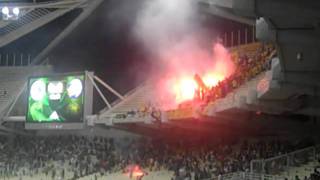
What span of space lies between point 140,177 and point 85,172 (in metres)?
6.52

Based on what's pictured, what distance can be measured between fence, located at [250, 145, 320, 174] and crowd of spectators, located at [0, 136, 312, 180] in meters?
1.36

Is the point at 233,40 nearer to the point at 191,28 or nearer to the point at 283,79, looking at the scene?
the point at 191,28

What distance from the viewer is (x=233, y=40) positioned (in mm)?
46312

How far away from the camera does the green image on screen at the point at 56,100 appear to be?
1757 inches

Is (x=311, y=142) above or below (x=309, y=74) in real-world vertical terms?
below

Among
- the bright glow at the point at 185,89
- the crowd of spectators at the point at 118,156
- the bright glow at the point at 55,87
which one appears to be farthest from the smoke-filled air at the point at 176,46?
the bright glow at the point at 55,87

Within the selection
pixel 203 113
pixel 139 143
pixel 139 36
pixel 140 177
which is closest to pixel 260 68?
pixel 203 113

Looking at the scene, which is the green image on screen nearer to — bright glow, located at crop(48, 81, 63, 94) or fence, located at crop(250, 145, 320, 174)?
Result: bright glow, located at crop(48, 81, 63, 94)

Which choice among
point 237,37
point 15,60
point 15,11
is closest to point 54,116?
point 15,11

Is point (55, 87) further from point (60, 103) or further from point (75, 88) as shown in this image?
point (75, 88)

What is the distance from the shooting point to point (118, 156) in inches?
1714

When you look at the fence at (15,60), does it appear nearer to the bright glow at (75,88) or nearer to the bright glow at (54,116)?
the bright glow at (54,116)

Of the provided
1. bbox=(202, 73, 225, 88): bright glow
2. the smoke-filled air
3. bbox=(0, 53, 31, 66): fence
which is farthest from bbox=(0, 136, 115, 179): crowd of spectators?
bbox=(202, 73, 225, 88): bright glow

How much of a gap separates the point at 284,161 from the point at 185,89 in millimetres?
14727
